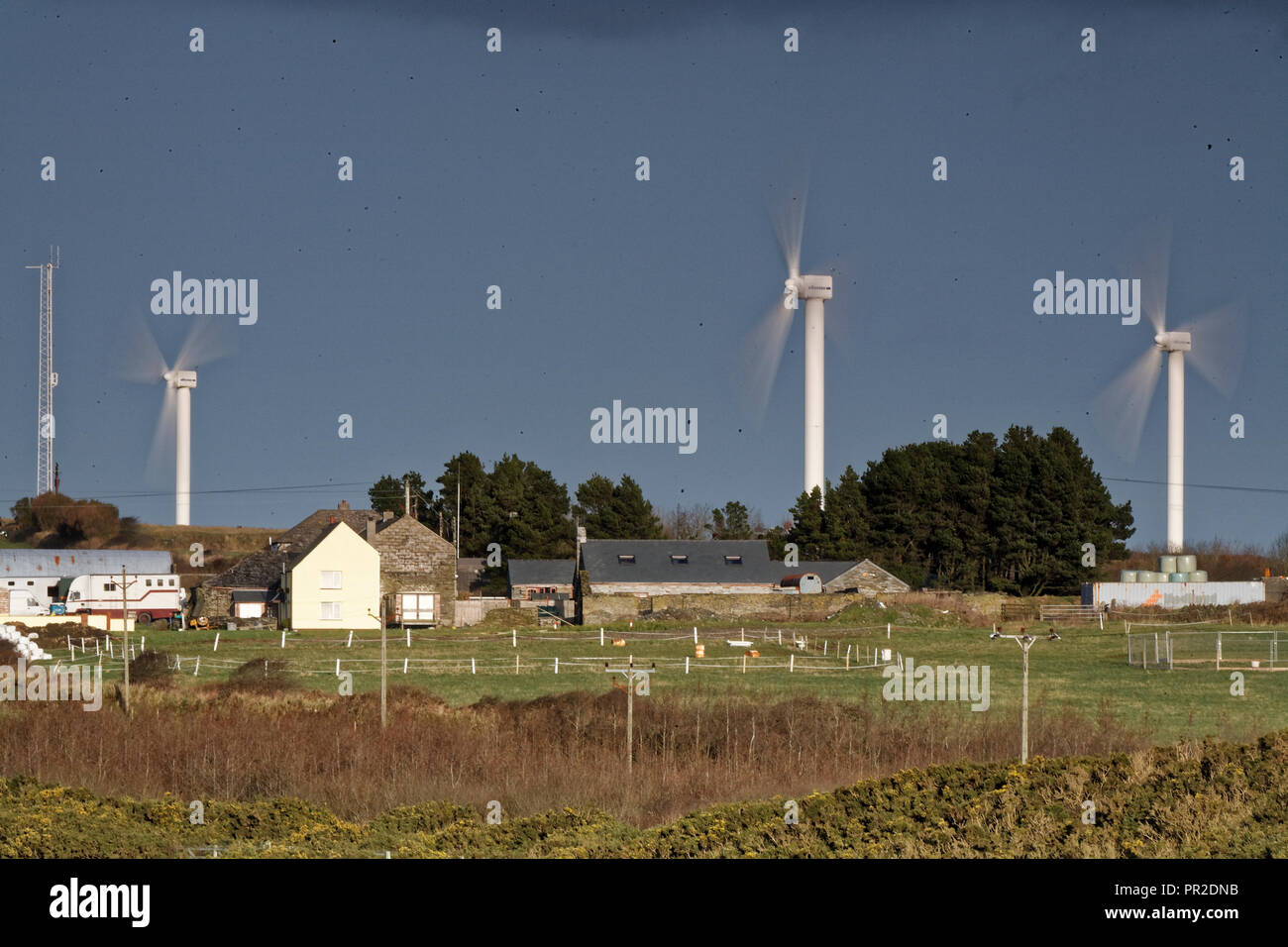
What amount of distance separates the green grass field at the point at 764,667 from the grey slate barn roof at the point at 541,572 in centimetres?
2784

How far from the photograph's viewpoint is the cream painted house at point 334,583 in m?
82.2

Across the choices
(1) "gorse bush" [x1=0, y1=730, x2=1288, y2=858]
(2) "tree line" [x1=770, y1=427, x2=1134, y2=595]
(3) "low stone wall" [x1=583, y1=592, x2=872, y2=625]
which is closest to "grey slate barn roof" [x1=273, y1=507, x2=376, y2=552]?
(3) "low stone wall" [x1=583, y1=592, x2=872, y2=625]

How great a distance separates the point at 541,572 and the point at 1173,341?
6375cm

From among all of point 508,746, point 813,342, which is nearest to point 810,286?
point 813,342

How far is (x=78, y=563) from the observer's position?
97625 mm

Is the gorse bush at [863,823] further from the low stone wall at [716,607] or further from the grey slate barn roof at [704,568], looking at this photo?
the grey slate barn roof at [704,568]

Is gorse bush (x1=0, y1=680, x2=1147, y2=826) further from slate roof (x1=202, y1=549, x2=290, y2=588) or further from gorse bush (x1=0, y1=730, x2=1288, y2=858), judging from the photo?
slate roof (x1=202, y1=549, x2=290, y2=588)

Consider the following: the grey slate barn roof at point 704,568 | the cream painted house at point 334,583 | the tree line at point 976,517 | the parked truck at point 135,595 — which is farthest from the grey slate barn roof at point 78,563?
the tree line at point 976,517

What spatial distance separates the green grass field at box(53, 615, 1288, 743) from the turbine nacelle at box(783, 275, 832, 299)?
4703 centimetres

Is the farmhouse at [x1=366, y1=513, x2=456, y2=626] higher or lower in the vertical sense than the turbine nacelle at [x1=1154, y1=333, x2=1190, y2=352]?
lower

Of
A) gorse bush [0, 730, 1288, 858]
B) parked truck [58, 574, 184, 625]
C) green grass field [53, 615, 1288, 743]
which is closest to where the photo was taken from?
gorse bush [0, 730, 1288, 858]

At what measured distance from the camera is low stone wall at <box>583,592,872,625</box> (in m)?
83.1

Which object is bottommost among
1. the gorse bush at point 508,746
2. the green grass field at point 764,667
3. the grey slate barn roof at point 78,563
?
the green grass field at point 764,667
